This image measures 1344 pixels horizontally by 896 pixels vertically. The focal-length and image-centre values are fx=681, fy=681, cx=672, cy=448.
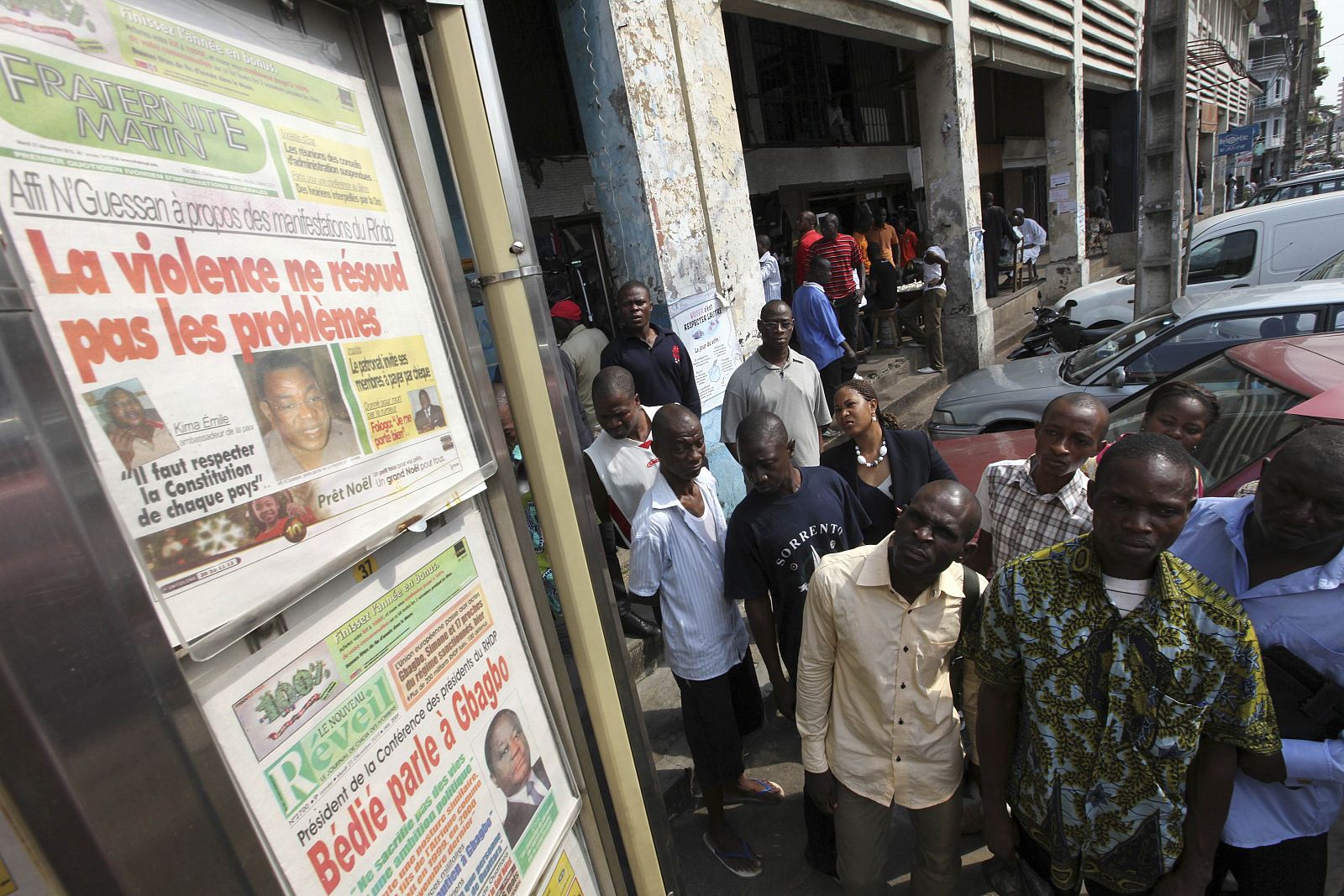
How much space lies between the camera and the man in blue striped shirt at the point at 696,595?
2406 millimetres

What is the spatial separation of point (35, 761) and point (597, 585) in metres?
0.98

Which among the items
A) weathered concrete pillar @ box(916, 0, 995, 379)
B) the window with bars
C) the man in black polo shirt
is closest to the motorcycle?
weathered concrete pillar @ box(916, 0, 995, 379)

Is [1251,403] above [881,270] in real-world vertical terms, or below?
below

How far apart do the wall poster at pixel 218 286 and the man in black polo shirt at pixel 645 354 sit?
2.86 metres

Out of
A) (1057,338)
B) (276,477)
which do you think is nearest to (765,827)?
(276,477)

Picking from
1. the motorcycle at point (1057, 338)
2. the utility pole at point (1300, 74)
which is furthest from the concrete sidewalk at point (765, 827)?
the utility pole at point (1300, 74)

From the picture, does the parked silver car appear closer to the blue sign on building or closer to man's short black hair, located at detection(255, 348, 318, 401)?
man's short black hair, located at detection(255, 348, 318, 401)

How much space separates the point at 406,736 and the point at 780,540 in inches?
57.7

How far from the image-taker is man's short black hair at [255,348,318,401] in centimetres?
87

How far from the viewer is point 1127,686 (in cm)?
155

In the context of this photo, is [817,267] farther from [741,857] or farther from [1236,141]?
[1236,141]

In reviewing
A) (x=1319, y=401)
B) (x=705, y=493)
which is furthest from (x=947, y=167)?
(x=705, y=493)

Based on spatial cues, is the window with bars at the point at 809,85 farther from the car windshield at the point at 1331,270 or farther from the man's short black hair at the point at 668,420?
the man's short black hair at the point at 668,420

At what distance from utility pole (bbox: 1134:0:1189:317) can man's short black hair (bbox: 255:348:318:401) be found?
331 inches
